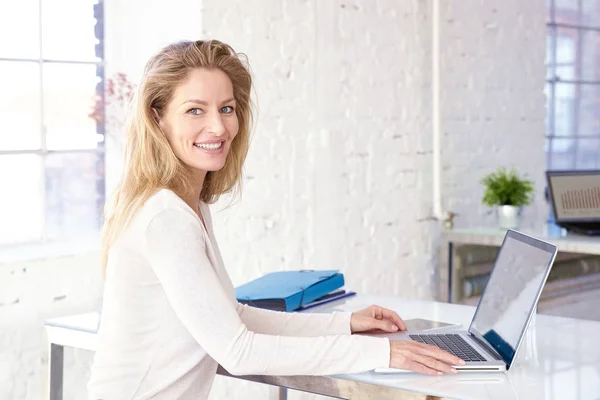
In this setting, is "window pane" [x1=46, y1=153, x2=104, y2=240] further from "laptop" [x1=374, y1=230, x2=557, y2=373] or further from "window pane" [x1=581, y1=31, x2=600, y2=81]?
"window pane" [x1=581, y1=31, x2=600, y2=81]

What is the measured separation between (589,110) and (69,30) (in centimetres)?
350

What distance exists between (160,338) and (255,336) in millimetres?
204

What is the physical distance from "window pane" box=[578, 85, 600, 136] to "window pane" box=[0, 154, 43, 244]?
356cm

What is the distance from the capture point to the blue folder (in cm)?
246

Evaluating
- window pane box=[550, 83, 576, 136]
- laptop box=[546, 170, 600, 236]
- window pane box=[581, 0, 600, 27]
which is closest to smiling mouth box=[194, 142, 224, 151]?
laptop box=[546, 170, 600, 236]

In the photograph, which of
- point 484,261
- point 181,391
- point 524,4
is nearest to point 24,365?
point 181,391

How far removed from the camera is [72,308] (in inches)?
124

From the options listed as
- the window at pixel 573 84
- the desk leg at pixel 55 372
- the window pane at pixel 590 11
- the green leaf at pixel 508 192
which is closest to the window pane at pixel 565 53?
the window at pixel 573 84

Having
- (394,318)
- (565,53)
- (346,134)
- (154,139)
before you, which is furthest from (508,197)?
(154,139)

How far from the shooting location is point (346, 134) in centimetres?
399

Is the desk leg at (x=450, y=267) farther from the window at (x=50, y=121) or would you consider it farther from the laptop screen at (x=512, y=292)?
the laptop screen at (x=512, y=292)

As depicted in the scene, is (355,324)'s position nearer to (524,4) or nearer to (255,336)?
(255,336)

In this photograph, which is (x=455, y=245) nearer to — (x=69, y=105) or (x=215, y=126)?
(x=69, y=105)

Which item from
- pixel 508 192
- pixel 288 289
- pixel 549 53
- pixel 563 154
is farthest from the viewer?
pixel 563 154
